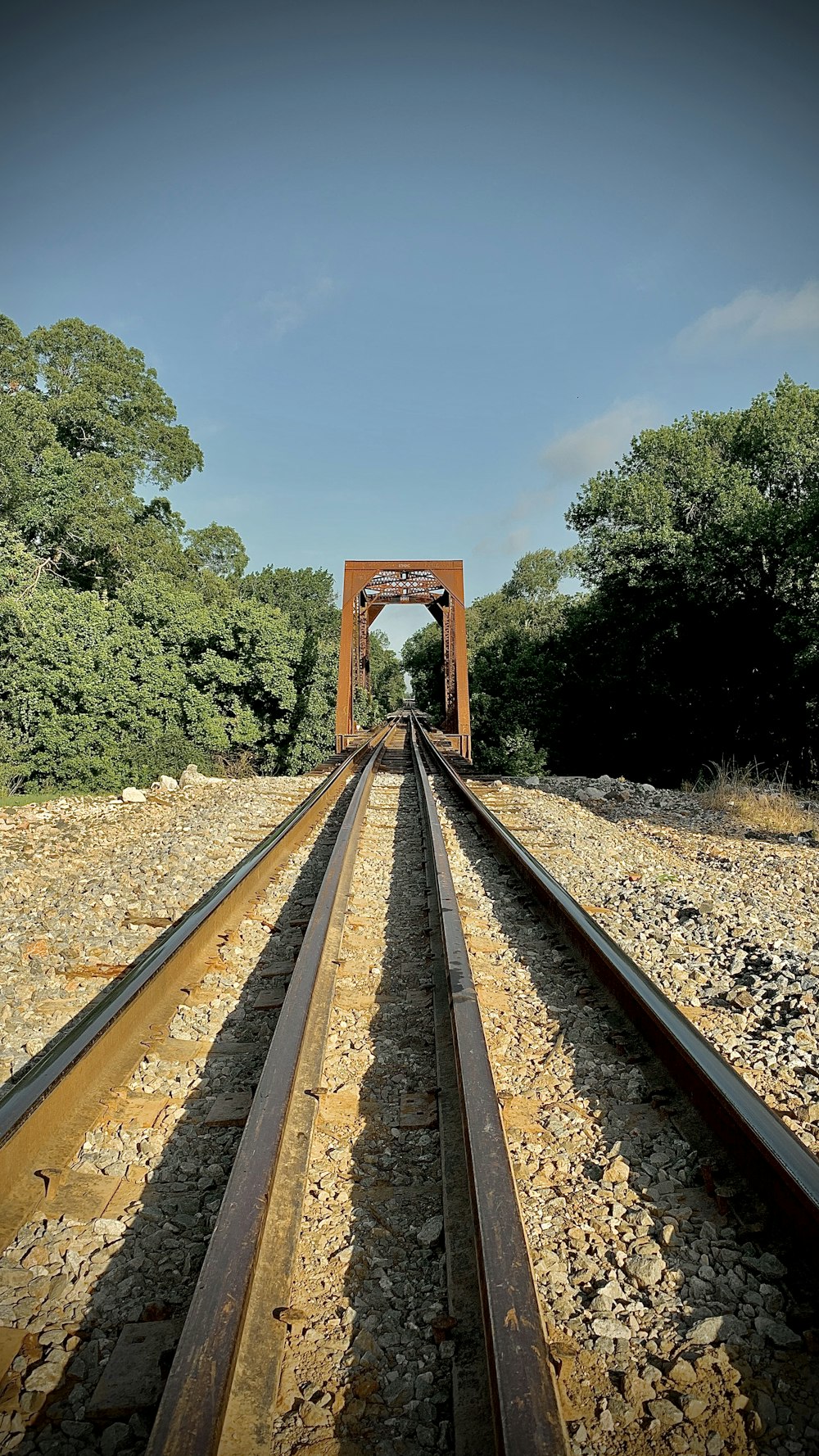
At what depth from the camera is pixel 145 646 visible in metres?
16.9

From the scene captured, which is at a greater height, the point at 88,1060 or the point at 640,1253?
the point at 88,1060

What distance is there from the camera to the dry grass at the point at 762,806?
307 inches

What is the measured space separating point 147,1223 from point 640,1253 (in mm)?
1354

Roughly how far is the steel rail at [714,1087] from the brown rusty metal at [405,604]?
17304 millimetres

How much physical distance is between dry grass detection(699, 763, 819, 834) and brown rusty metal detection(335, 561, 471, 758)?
11.6 meters

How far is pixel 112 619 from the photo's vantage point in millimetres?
16594

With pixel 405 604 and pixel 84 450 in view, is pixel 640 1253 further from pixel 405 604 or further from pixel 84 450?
pixel 405 604

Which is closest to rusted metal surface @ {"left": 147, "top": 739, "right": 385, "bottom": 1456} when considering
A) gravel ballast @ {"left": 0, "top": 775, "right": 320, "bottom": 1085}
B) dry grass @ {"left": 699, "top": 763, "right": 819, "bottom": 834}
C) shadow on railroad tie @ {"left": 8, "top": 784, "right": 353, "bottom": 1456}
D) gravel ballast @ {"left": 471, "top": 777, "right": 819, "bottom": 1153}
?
shadow on railroad tie @ {"left": 8, "top": 784, "right": 353, "bottom": 1456}

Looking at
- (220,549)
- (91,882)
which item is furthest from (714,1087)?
(220,549)

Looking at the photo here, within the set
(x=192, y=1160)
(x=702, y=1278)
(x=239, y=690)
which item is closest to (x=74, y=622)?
(x=239, y=690)

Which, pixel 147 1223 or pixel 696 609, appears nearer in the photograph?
pixel 147 1223

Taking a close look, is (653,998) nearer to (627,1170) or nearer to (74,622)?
(627,1170)

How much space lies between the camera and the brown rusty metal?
22109 millimetres

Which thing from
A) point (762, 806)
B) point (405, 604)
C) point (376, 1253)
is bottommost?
point (376, 1253)
